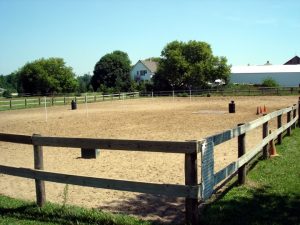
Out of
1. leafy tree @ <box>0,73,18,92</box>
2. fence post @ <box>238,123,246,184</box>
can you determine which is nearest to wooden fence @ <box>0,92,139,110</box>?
fence post @ <box>238,123,246,184</box>

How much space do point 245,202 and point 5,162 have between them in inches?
290

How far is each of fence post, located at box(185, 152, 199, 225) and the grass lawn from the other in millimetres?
207

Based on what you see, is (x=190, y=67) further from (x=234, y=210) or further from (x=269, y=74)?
(x=234, y=210)

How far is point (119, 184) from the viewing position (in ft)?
16.4

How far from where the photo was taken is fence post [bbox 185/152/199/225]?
4578mm

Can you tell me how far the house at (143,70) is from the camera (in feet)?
329

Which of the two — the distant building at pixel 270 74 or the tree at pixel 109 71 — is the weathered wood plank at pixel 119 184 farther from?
the tree at pixel 109 71

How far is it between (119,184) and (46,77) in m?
89.1

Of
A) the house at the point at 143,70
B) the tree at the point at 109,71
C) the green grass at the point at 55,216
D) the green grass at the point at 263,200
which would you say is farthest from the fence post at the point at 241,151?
the house at the point at 143,70

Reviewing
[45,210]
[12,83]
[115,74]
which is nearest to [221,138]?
[45,210]

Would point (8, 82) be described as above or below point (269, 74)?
above

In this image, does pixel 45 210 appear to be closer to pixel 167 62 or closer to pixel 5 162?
pixel 5 162

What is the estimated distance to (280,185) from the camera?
6.62 metres

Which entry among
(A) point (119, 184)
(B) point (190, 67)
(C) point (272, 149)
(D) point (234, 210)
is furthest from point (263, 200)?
(B) point (190, 67)
